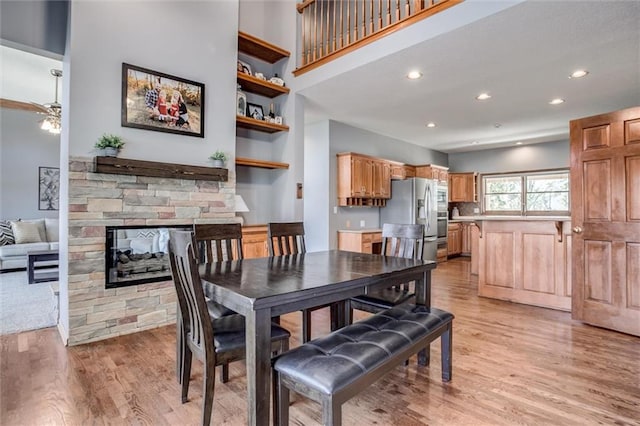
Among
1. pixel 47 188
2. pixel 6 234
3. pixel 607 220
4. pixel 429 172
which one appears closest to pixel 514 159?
pixel 429 172

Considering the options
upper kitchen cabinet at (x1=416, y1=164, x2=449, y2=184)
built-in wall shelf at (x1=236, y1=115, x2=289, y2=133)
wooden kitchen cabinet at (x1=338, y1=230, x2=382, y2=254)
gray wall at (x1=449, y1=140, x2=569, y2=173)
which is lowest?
wooden kitchen cabinet at (x1=338, y1=230, x2=382, y2=254)

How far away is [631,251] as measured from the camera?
3.00 m

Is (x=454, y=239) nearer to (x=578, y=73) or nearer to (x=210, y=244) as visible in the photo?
(x=578, y=73)

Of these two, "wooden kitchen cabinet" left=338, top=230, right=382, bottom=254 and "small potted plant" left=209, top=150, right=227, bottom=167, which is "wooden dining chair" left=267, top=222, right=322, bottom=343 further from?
"wooden kitchen cabinet" left=338, top=230, right=382, bottom=254

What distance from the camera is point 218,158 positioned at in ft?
12.2

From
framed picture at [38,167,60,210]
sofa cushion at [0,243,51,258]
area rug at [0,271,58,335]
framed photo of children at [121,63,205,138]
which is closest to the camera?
framed photo of children at [121,63,205,138]

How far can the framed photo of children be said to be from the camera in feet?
10.5

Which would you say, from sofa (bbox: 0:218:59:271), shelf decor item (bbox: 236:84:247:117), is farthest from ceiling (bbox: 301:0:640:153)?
sofa (bbox: 0:218:59:271)

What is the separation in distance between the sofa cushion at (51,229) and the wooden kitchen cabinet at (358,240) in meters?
5.56

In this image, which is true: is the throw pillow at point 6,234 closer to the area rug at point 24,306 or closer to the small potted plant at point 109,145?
the area rug at point 24,306

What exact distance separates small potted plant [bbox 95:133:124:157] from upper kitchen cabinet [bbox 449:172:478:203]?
25.0ft

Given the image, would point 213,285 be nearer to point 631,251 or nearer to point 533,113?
point 631,251

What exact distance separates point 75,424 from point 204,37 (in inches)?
145

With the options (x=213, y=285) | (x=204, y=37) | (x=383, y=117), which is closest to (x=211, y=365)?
(x=213, y=285)
